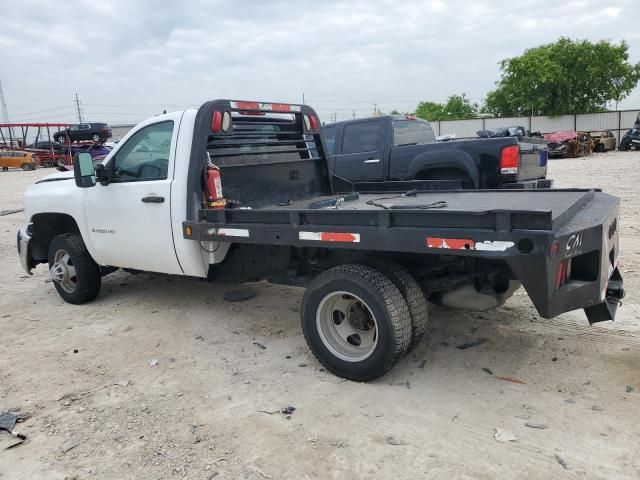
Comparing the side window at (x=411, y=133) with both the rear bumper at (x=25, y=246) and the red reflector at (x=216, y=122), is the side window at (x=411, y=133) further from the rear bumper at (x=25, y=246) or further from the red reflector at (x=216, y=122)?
the rear bumper at (x=25, y=246)

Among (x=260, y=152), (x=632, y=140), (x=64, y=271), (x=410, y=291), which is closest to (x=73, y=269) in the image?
(x=64, y=271)

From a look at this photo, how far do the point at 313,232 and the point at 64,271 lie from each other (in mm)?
3515

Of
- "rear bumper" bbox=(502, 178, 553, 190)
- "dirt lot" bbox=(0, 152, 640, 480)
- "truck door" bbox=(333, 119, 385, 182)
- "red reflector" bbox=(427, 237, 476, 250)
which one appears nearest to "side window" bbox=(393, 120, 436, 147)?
"truck door" bbox=(333, 119, 385, 182)

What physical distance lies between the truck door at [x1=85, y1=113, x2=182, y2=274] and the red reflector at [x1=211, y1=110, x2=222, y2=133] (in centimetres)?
33

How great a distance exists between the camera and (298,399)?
11.6 ft

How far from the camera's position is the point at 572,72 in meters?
43.6

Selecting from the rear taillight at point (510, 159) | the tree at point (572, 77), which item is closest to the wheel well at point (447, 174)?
the rear taillight at point (510, 159)

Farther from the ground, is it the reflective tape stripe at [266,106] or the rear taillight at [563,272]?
the reflective tape stripe at [266,106]

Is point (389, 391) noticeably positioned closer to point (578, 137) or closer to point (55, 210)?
point (55, 210)

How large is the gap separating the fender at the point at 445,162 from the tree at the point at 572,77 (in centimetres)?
3937

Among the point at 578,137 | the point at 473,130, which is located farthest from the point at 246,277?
the point at 473,130

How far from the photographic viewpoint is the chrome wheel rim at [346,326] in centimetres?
377

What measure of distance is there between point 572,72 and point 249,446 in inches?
1889

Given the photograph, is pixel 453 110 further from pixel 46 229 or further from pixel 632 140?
pixel 46 229
